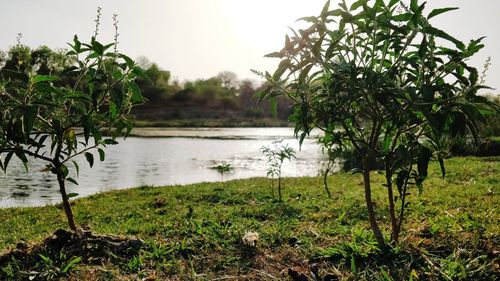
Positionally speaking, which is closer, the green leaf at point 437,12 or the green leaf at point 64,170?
the green leaf at point 437,12

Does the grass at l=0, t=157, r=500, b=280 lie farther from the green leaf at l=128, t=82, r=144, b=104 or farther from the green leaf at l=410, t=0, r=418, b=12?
the green leaf at l=410, t=0, r=418, b=12

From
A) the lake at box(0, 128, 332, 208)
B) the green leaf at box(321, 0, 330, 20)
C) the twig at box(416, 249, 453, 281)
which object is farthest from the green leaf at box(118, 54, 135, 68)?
the lake at box(0, 128, 332, 208)

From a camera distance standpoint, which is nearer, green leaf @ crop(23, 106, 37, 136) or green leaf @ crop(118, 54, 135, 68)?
green leaf @ crop(23, 106, 37, 136)

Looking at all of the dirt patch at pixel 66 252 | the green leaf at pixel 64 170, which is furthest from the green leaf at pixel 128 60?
the dirt patch at pixel 66 252

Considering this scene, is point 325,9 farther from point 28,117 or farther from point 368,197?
point 28,117

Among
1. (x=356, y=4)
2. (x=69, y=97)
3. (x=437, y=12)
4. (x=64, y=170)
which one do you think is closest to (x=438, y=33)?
(x=437, y=12)

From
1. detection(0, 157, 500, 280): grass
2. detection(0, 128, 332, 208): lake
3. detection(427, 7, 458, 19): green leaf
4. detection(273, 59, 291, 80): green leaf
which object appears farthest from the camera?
detection(0, 128, 332, 208): lake

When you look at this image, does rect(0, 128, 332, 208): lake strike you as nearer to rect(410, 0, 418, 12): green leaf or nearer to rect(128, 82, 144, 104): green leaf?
rect(128, 82, 144, 104): green leaf

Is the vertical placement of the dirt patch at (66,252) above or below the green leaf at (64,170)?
below

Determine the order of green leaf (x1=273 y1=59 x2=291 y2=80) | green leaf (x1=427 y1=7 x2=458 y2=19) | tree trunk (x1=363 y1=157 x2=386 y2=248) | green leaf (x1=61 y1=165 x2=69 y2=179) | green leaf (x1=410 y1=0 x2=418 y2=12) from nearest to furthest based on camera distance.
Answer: green leaf (x1=427 y1=7 x2=458 y2=19)
green leaf (x1=410 y1=0 x2=418 y2=12)
green leaf (x1=273 y1=59 x2=291 y2=80)
tree trunk (x1=363 y1=157 x2=386 y2=248)
green leaf (x1=61 y1=165 x2=69 y2=179)

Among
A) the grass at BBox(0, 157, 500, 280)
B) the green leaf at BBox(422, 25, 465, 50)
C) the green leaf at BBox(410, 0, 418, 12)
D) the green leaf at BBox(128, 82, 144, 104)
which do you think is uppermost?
the green leaf at BBox(410, 0, 418, 12)

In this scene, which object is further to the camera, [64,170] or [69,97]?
[64,170]

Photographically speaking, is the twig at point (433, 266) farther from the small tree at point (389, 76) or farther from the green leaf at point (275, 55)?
the green leaf at point (275, 55)

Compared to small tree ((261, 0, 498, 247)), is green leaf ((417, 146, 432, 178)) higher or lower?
lower
